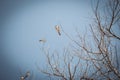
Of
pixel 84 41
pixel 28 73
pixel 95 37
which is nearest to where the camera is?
pixel 95 37

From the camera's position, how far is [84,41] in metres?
8.98

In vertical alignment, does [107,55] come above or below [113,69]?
above

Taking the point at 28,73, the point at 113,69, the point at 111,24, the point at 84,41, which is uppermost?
the point at 111,24

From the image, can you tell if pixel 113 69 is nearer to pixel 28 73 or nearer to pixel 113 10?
pixel 113 10

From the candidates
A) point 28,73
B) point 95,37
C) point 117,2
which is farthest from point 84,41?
point 28,73

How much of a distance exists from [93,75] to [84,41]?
1670 mm

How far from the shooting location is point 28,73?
13.1 metres

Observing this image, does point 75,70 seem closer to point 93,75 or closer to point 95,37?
point 93,75

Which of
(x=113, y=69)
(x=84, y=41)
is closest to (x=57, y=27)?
(x=84, y=41)

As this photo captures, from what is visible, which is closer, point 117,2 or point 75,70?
point 117,2

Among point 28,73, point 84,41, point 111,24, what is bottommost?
point 28,73

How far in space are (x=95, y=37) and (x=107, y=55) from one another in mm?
986

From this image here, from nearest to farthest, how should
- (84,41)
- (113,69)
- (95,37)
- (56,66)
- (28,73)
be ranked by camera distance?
(113,69)
(95,37)
(84,41)
(56,66)
(28,73)

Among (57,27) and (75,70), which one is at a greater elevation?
(57,27)
